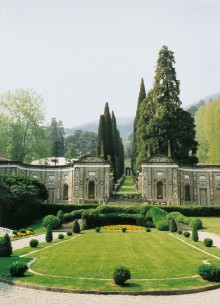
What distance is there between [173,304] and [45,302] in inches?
164

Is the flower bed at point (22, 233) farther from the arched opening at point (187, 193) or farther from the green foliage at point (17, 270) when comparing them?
the arched opening at point (187, 193)

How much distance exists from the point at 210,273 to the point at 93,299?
5.04 metres

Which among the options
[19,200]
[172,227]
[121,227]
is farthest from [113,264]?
[19,200]

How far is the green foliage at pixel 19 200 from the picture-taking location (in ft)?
121

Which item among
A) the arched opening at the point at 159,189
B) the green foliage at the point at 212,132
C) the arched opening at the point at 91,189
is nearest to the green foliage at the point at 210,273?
the arched opening at the point at 159,189

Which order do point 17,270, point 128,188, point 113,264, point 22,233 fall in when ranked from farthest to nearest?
point 128,188 → point 22,233 → point 113,264 → point 17,270

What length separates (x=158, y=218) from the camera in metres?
34.8

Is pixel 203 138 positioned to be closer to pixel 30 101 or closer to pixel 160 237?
pixel 30 101

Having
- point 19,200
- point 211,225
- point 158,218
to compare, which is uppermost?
point 19,200

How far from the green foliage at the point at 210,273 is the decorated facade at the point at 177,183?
3222 centimetres

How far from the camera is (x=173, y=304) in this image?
1144cm

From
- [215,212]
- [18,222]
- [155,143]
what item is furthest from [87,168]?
[215,212]

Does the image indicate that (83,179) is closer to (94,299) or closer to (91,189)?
(91,189)

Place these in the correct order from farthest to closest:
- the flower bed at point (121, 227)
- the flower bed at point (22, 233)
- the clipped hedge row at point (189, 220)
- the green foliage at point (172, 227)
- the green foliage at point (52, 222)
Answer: the green foliage at point (52, 222)
the flower bed at point (121, 227)
the clipped hedge row at point (189, 220)
the green foliage at point (172, 227)
the flower bed at point (22, 233)
